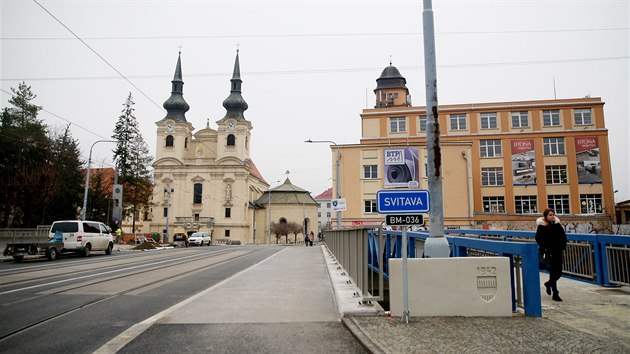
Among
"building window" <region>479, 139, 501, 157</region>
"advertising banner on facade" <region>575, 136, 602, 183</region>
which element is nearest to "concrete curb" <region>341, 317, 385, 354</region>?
"building window" <region>479, 139, 501, 157</region>

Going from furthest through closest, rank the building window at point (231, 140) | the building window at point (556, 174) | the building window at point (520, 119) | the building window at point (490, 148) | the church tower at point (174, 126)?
the building window at point (231, 140) < the church tower at point (174, 126) < the building window at point (490, 148) < the building window at point (520, 119) < the building window at point (556, 174)

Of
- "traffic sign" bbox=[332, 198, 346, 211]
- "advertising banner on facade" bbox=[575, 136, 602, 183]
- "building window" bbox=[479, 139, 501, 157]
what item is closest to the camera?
"traffic sign" bbox=[332, 198, 346, 211]

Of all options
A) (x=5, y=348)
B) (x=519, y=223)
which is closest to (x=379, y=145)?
(x=519, y=223)

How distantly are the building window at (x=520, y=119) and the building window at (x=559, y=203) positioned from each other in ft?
30.6

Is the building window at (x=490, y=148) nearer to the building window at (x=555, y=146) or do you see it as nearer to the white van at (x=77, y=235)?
the building window at (x=555, y=146)

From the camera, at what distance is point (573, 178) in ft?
168

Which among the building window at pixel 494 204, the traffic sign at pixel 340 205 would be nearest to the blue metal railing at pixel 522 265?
the traffic sign at pixel 340 205

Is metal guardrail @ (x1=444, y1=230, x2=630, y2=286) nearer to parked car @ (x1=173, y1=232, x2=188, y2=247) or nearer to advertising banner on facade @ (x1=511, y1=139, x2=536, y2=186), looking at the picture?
advertising banner on facade @ (x1=511, y1=139, x2=536, y2=186)

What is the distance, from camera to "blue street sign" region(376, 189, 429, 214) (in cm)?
656

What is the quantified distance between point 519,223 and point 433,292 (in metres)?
47.8

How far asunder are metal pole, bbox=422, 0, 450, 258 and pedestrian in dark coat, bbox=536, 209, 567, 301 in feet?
7.39

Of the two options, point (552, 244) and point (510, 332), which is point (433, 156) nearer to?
point (552, 244)

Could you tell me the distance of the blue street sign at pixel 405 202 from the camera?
258 inches

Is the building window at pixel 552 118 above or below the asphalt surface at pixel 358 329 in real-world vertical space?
above
